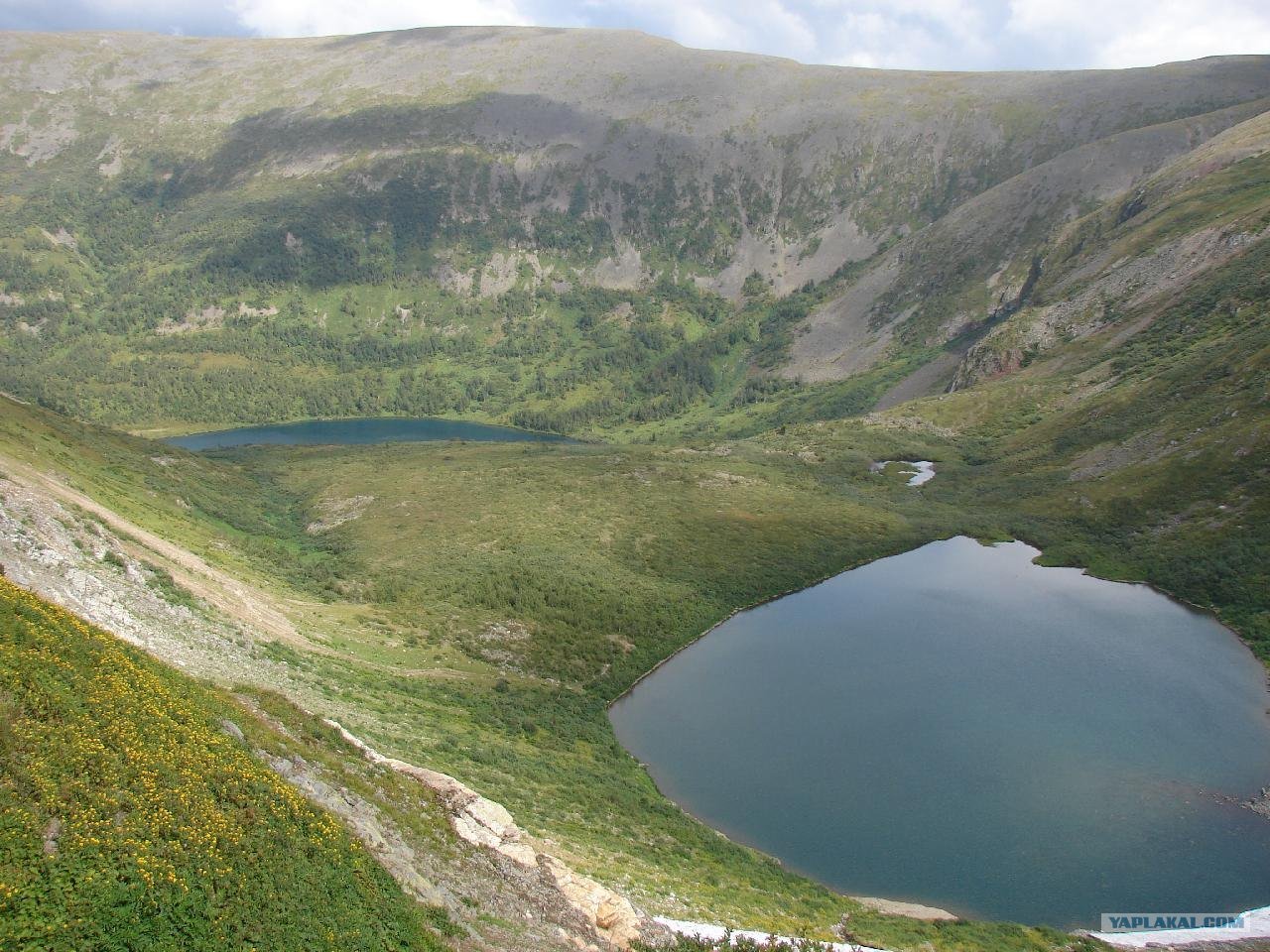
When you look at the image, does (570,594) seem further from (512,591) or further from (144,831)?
(144,831)

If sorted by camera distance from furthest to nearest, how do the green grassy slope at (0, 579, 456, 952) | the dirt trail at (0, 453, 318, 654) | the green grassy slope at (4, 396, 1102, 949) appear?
the dirt trail at (0, 453, 318, 654) → the green grassy slope at (4, 396, 1102, 949) → the green grassy slope at (0, 579, 456, 952)

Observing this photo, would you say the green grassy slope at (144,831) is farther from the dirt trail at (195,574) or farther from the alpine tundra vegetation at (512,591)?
the dirt trail at (195,574)

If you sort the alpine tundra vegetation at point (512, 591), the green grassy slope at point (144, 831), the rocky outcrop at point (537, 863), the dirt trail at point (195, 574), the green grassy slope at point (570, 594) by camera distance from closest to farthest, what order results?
1. the green grassy slope at point (144, 831)
2. the alpine tundra vegetation at point (512, 591)
3. the rocky outcrop at point (537, 863)
4. the green grassy slope at point (570, 594)
5. the dirt trail at point (195, 574)

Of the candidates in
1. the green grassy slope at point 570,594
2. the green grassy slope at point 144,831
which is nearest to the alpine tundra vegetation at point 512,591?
the green grassy slope at point 144,831

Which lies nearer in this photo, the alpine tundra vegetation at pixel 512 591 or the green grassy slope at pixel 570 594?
the alpine tundra vegetation at pixel 512 591

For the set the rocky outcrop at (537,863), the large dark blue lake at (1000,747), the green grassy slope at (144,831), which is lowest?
the large dark blue lake at (1000,747)

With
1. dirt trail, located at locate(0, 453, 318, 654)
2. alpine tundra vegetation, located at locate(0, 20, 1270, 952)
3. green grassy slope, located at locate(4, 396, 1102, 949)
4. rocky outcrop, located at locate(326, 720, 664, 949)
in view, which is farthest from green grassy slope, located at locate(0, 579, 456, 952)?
dirt trail, located at locate(0, 453, 318, 654)

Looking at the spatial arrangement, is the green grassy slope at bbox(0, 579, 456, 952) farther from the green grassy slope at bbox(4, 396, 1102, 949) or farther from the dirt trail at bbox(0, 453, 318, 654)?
the dirt trail at bbox(0, 453, 318, 654)

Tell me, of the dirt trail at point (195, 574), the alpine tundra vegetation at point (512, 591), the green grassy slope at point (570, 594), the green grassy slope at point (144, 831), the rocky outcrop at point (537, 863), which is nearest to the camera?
the green grassy slope at point (144, 831)

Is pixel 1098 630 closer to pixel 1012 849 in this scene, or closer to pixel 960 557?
pixel 960 557
